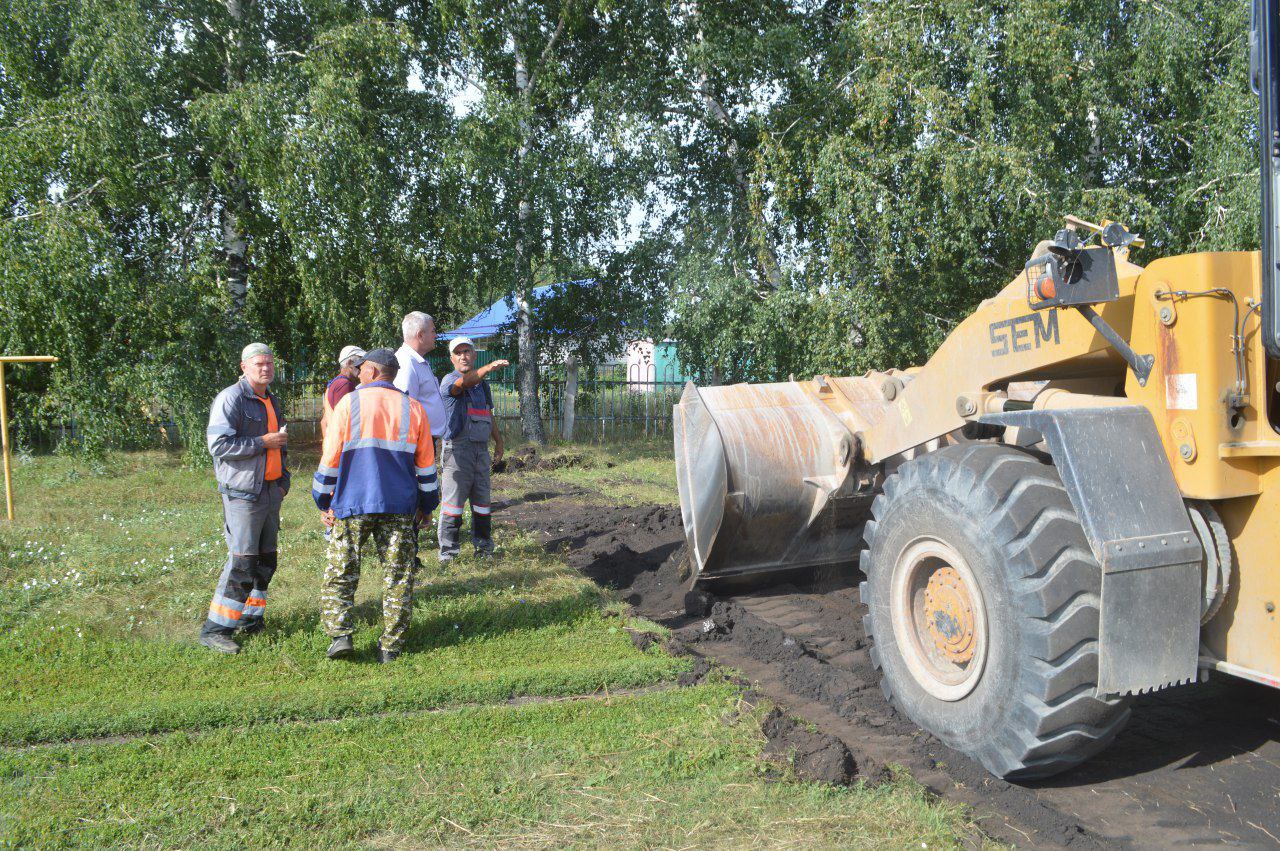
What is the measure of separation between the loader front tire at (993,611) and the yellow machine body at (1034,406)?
51cm

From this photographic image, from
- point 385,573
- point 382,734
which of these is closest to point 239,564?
point 385,573

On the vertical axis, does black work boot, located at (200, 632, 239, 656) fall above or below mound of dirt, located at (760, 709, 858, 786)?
above

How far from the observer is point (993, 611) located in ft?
12.1

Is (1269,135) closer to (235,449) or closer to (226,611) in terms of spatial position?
(235,449)

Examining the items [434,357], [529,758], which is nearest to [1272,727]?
[529,758]

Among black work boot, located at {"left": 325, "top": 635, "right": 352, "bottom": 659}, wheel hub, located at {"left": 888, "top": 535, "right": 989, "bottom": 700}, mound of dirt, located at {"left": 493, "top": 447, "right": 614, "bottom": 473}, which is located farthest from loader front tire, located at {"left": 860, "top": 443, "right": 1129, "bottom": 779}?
mound of dirt, located at {"left": 493, "top": 447, "right": 614, "bottom": 473}

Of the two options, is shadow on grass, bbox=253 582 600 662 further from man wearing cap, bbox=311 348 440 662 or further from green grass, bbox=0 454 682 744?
man wearing cap, bbox=311 348 440 662

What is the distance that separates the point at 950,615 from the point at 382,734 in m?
2.79

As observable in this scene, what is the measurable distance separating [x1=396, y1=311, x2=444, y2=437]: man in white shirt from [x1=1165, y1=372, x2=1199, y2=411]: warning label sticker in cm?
494

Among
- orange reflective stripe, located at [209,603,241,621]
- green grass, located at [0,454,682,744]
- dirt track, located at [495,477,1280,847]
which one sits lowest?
dirt track, located at [495,477,1280,847]

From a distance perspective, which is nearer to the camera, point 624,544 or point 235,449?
point 235,449

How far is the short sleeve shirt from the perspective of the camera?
7.45m

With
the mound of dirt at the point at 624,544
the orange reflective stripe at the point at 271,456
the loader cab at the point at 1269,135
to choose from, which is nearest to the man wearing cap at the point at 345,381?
the orange reflective stripe at the point at 271,456

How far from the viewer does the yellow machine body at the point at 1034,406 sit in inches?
131
